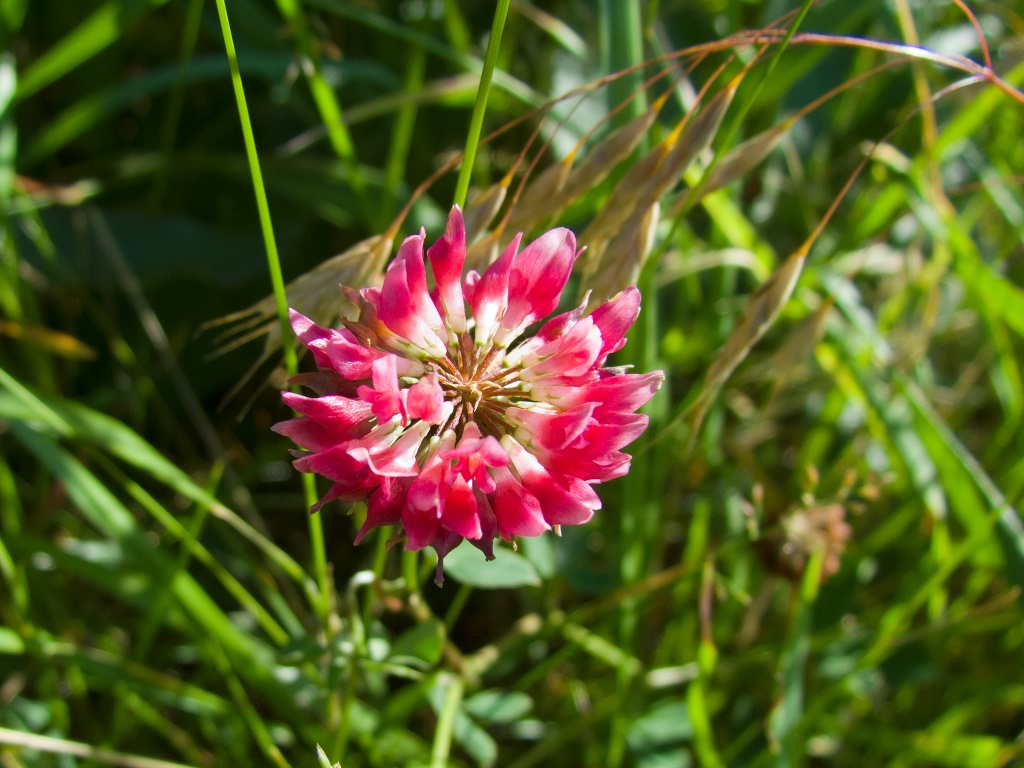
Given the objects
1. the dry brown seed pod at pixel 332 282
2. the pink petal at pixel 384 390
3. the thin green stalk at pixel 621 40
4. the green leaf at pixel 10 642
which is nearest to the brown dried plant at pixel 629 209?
the dry brown seed pod at pixel 332 282

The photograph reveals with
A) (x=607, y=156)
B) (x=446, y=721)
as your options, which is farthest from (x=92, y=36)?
(x=446, y=721)

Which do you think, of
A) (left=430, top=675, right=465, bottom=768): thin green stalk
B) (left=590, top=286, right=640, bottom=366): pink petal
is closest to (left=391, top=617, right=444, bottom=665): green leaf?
(left=430, top=675, right=465, bottom=768): thin green stalk

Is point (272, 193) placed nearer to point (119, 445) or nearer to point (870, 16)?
point (119, 445)

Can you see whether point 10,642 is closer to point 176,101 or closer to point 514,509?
point 514,509

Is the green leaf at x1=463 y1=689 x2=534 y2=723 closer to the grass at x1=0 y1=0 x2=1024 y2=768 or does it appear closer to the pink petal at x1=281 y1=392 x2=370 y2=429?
the grass at x1=0 y1=0 x2=1024 y2=768

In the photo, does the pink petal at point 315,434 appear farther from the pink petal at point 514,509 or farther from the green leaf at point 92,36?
the green leaf at point 92,36

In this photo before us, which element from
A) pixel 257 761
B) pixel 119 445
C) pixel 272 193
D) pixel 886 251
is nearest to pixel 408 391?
pixel 119 445
